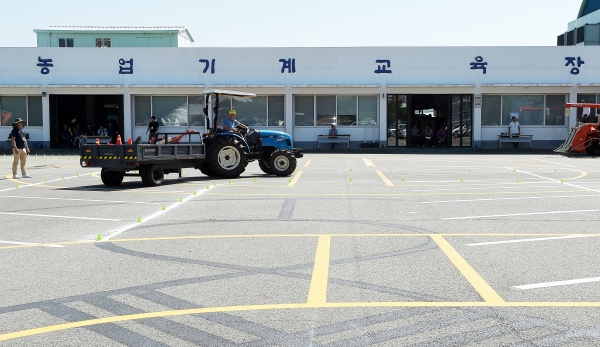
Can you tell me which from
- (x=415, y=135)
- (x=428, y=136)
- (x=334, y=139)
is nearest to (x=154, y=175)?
(x=334, y=139)

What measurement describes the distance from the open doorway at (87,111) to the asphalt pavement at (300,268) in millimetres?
26187

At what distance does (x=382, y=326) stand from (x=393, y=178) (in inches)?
580

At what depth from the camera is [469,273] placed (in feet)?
24.8

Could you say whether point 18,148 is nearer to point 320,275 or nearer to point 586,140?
point 320,275

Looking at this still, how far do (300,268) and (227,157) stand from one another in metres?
12.2

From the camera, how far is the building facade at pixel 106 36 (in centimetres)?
5528

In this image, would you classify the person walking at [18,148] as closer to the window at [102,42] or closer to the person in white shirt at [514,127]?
the person in white shirt at [514,127]

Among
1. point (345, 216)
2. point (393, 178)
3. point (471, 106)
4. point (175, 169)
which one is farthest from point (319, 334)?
point (471, 106)

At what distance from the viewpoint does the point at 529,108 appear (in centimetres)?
3925

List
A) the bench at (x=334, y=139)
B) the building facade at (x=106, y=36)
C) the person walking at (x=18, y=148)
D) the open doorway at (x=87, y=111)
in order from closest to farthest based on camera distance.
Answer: the person walking at (x=18, y=148) < the bench at (x=334, y=139) < the open doorway at (x=87, y=111) < the building facade at (x=106, y=36)

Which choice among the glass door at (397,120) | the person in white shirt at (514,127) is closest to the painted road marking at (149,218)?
the glass door at (397,120)

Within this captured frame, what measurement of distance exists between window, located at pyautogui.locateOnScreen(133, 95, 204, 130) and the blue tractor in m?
18.2

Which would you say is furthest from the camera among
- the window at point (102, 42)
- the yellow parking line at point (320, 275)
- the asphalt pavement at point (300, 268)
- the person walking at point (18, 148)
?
the window at point (102, 42)

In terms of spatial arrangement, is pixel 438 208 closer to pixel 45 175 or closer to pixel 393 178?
pixel 393 178
